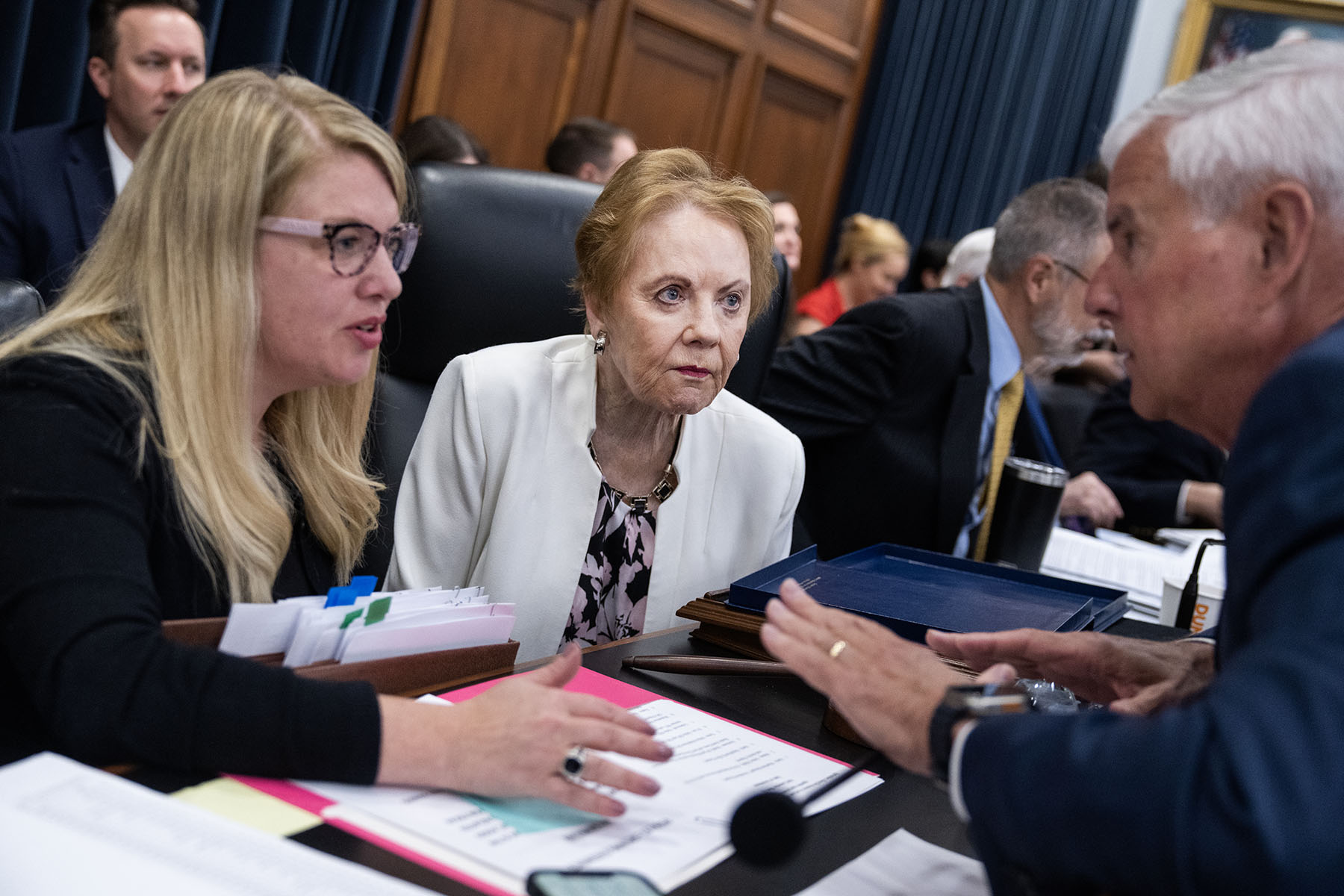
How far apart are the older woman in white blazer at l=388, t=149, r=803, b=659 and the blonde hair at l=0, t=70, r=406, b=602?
0.51 meters

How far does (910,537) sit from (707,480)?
0.90 meters

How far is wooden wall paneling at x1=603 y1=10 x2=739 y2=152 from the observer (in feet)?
14.7

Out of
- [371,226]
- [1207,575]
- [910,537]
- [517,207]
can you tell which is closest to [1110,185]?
[371,226]

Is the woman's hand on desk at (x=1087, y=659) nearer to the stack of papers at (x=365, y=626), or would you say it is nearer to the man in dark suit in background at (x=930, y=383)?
the stack of papers at (x=365, y=626)

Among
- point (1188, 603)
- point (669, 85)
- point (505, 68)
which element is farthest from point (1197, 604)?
point (669, 85)

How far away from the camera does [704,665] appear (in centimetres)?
127

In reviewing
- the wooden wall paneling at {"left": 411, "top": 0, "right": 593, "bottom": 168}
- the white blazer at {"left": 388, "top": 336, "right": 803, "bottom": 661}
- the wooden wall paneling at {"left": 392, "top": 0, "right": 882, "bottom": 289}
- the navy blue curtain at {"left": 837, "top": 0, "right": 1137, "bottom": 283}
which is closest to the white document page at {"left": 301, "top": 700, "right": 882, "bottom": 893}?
the white blazer at {"left": 388, "top": 336, "right": 803, "bottom": 661}

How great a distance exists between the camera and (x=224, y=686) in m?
0.87

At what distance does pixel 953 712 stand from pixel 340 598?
1.66 ft

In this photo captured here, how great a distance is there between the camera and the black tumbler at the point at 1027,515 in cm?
218

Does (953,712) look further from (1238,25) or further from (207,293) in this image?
(1238,25)

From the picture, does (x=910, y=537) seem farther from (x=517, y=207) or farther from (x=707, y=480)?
(x=517, y=207)

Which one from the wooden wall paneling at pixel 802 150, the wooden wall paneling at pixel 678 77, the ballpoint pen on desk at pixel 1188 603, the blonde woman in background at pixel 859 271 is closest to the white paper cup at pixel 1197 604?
the ballpoint pen on desk at pixel 1188 603

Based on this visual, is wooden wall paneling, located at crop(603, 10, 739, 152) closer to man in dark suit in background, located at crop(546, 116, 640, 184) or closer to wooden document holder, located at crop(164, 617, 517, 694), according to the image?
man in dark suit in background, located at crop(546, 116, 640, 184)
